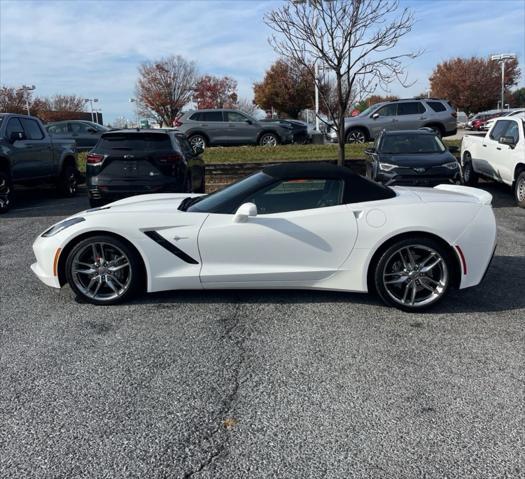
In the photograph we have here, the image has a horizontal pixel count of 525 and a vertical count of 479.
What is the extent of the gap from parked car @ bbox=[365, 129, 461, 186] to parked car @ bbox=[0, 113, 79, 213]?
273 inches

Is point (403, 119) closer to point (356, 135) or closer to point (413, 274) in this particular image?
point (356, 135)

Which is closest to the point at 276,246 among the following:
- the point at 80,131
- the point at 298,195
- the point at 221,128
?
the point at 298,195

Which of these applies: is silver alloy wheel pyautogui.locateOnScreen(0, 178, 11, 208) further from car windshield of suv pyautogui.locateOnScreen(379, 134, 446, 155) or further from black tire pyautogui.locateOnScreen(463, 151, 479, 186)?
black tire pyautogui.locateOnScreen(463, 151, 479, 186)

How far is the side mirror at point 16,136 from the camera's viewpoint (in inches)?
394

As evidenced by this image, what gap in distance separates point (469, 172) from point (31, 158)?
32.2ft

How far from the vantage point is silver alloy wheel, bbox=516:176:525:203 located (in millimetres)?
9704

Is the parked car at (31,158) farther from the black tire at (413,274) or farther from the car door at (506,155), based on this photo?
the car door at (506,155)

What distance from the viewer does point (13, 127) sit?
10.3 meters

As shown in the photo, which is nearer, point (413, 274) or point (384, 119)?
point (413, 274)

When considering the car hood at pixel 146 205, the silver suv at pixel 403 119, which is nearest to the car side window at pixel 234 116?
the silver suv at pixel 403 119

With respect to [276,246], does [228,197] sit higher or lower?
higher

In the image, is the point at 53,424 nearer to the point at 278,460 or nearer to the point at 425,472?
the point at 278,460

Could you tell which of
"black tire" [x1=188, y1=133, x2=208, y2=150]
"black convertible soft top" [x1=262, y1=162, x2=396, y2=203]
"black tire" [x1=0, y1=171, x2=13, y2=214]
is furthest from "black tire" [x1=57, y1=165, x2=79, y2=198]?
"black convertible soft top" [x1=262, y1=162, x2=396, y2=203]

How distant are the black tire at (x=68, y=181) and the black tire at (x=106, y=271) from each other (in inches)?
312
